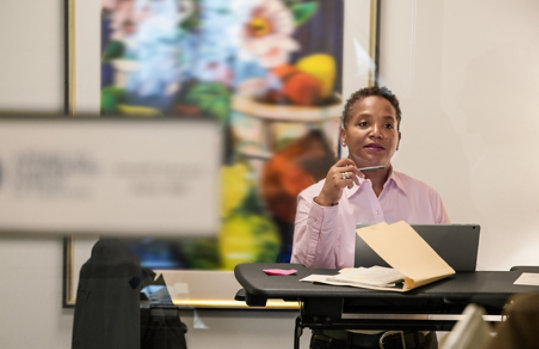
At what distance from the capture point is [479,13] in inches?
121

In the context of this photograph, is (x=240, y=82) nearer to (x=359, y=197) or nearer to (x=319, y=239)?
(x=359, y=197)

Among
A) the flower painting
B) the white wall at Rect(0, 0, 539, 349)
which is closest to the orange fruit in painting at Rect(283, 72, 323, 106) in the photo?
the flower painting

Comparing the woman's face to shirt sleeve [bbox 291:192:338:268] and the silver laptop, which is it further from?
the silver laptop

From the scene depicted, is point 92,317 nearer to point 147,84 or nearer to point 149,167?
point 149,167

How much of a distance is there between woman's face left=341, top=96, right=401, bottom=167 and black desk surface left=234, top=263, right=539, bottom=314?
63 cm

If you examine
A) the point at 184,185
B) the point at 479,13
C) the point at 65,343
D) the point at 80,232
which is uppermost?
the point at 479,13

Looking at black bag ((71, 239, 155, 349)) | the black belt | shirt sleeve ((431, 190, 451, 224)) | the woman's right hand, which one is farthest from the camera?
black bag ((71, 239, 155, 349))

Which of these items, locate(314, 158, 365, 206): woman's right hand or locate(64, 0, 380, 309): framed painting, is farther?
locate(64, 0, 380, 309): framed painting

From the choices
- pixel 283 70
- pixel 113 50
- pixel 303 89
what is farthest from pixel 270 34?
pixel 113 50

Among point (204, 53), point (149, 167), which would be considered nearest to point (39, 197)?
point (149, 167)

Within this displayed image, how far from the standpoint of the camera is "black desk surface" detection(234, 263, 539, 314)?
169cm

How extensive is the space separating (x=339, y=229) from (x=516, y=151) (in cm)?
120

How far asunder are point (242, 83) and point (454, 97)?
3.05ft

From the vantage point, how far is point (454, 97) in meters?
3.08
